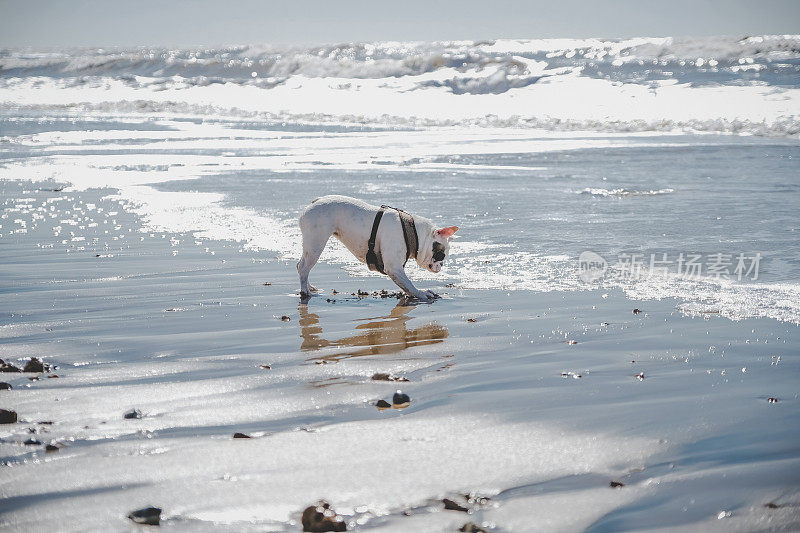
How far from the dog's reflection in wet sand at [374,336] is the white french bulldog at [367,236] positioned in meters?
0.75

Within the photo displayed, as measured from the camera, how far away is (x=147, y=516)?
3.28 metres

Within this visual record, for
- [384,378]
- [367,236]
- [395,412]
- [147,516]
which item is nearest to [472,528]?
[147,516]

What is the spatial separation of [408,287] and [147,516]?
488 cm

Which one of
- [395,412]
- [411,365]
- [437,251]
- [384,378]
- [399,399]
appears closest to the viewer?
[395,412]

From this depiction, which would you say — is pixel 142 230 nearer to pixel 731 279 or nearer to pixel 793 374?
pixel 731 279

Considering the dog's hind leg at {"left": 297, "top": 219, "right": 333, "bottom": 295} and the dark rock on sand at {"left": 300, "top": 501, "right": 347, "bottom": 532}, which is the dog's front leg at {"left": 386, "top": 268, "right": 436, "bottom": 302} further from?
the dark rock on sand at {"left": 300, "top": 501, "right": 347, "bottom": 532}

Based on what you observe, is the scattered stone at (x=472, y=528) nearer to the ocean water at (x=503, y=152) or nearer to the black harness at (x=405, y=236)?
the ocean water at (x=503, y=152)

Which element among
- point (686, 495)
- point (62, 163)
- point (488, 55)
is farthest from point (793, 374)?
point (488, 55)

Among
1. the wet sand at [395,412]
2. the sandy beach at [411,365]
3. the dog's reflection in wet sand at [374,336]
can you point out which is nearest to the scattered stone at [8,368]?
the sandy beach at [411,365]

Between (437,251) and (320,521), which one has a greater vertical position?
(437,251)

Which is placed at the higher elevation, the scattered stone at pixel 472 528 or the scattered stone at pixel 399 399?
the scattered stone at pixel 399 399

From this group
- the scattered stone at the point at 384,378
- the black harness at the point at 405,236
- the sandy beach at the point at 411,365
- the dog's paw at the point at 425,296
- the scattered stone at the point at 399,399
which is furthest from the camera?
the black harness at the point at 405,236

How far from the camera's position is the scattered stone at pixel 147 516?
10.7 ft

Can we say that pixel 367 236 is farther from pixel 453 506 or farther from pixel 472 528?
pixel 472 528
